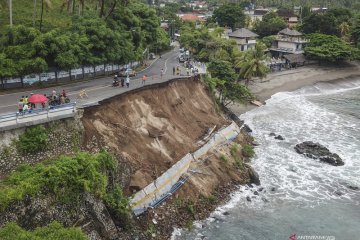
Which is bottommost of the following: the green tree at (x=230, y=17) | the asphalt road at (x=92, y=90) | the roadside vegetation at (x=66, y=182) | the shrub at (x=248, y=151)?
the shrub at (x=248, y=151)

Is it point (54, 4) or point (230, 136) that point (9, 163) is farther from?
point (54, 4)

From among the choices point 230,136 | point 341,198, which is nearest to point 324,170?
point 341,198

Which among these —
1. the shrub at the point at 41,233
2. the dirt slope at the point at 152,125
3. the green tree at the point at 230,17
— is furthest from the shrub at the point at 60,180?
the green tree at the point at 230,17

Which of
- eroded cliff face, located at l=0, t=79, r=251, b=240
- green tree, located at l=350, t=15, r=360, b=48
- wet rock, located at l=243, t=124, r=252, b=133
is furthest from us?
green tree, located at l=350, t=15, r=360, b=48

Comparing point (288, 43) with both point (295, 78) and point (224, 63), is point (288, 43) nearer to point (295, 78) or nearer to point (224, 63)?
point (295, 78)

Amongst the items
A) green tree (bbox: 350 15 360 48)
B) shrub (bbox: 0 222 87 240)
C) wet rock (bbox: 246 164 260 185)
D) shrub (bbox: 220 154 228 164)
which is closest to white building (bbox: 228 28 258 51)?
green tree (bbox: 350 15 360 48)

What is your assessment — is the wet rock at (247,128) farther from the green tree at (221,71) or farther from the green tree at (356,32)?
the green tree at (356,32)

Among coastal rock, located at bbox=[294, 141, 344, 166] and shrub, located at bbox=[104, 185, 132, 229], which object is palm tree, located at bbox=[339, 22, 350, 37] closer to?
coastal rock, located at bbox=[294, 141, 344, 166]
